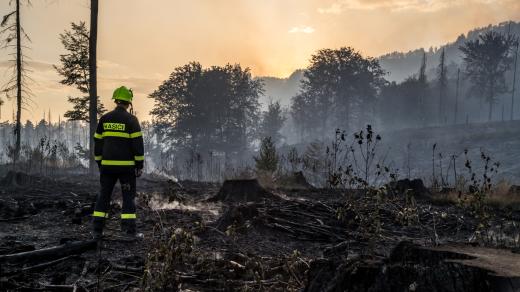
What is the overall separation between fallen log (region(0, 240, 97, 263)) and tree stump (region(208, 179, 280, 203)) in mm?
5094

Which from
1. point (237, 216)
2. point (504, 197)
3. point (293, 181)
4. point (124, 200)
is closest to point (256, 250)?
point (237, 216)

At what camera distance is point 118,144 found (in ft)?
21.4

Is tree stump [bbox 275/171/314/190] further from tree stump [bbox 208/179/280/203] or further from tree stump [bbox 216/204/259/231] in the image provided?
tree stump [bbox 216/204/259/231]

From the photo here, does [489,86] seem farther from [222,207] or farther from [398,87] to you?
[222,207]

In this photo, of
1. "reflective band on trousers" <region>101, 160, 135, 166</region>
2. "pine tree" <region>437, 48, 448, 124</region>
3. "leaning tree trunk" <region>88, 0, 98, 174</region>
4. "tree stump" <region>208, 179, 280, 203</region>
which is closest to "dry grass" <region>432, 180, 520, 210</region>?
"tree stump" <region>208, 179, 280, 203</region>

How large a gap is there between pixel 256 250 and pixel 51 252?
2.56 metres

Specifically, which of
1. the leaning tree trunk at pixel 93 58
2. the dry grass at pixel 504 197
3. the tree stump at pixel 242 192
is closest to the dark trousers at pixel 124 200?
the tree stump at pixel 242 192

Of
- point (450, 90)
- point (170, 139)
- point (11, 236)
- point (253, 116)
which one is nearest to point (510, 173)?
point (253, 116)

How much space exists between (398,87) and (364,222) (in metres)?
78.1

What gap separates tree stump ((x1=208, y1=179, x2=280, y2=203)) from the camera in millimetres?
10203

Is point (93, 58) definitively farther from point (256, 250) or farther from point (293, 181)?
point (256, 250)

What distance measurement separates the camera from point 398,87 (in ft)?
256

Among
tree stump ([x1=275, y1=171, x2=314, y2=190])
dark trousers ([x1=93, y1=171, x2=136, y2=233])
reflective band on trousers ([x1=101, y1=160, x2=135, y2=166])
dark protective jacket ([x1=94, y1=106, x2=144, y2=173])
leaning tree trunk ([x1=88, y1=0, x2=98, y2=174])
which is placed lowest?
tree stump ([x1=275, y1=171, x2=314, y2=190])

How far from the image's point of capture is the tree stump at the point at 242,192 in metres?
10.2
